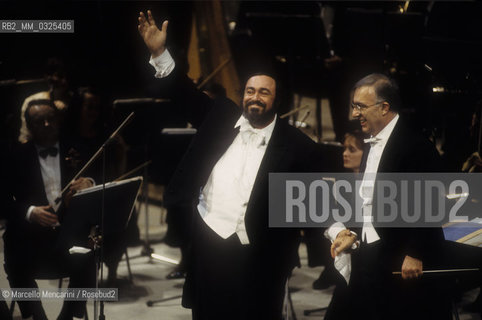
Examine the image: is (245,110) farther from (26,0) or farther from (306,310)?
(26,0)

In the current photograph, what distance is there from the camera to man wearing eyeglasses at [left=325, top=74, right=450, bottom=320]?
3324 millimetres

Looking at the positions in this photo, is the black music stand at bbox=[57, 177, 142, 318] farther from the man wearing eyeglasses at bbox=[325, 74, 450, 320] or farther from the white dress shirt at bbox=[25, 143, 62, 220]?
the man wearing eyeglasses at bbox=[325, 74, 450, 320]

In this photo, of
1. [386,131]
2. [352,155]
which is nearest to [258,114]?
[386,131]

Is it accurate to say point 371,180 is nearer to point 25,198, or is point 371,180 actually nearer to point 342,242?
point 342,242

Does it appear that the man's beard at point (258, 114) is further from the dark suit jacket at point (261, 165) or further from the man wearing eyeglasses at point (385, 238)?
the man wearing eyeglasses at point (385, 238)

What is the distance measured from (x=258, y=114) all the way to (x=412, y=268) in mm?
1081

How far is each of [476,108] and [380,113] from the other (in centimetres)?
100

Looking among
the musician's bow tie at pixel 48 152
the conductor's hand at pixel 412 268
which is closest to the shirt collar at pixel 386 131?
the conductor's hand at pixel 412 268

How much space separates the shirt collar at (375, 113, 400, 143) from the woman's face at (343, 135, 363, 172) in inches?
58.6

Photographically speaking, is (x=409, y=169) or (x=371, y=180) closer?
(x=409, y=169)

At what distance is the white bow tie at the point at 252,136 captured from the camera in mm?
3625

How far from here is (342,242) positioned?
11.2ft

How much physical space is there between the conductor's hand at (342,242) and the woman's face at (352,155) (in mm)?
1566

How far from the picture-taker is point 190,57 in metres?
7.35
